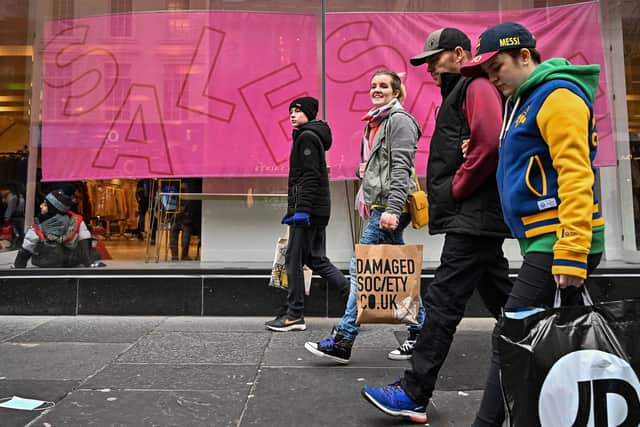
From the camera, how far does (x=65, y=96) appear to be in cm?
609

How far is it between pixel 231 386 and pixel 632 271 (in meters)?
4.57

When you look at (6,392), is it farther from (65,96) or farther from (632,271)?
(632,271)

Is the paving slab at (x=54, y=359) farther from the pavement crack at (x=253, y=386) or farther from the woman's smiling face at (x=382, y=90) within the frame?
the woman's smiling face at (x=382, y=90)

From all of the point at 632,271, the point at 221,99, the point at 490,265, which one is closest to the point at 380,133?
the point at 490,265

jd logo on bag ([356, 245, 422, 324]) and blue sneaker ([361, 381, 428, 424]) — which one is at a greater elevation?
jd logo on bag ([356, 245, 422, 324])

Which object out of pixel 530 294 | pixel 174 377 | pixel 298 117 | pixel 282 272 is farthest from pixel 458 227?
pixel 282 272

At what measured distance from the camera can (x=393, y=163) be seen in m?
3.74

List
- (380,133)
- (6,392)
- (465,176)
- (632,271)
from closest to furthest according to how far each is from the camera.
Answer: (465,176) < (6,392) < (380,133) < (632,271)

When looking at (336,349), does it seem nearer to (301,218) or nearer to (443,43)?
(301,218)

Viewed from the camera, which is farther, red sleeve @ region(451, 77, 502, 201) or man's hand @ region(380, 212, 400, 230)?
man's hand @ region(380, 212, 400, 230)

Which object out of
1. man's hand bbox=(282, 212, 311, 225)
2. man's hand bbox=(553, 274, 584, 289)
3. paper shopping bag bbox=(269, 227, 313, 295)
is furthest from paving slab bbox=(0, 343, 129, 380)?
man's hand bbox=(553, 274, 584, 289)

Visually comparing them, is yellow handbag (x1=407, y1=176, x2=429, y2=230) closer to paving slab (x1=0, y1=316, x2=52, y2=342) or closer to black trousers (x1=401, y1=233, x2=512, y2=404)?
black trousers (x1=401, y1=233, x2=512, y2=404)

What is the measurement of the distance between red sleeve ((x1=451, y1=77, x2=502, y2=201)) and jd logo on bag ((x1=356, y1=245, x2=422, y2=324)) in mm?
771

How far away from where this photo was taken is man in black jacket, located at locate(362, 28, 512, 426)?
8.86 ft
